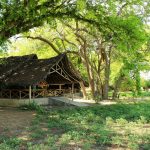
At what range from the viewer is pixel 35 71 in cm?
3055

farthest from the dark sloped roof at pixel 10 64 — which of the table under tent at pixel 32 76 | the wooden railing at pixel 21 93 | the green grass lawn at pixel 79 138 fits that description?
the green grass lawn at pixel 79 138

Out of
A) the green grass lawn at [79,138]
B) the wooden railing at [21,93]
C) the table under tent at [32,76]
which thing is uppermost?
the table under tent at [32,76]

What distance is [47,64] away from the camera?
31469 mm

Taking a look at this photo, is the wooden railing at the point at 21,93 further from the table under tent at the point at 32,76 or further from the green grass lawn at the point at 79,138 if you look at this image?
the green grass lawn at the point at 79,138

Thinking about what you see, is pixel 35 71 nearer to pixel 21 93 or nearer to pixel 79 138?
pixel 21 93

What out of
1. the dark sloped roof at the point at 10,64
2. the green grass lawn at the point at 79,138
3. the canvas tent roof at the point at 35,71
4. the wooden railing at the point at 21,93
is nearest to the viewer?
the green grass lawn at the point at 79,138

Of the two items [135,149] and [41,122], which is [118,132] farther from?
[41,122]

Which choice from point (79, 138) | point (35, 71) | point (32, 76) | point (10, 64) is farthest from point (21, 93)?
point (79, 138)

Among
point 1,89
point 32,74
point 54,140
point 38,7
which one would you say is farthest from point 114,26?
point 1,89

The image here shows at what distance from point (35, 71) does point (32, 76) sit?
1059mm

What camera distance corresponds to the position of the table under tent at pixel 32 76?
29547mm

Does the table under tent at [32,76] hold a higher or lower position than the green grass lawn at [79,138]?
higher

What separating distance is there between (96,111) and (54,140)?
11312mm

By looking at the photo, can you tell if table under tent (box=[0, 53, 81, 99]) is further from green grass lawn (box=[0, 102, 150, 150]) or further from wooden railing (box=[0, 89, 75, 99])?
green grass lawn (box=[0, 102, 150, 150])
